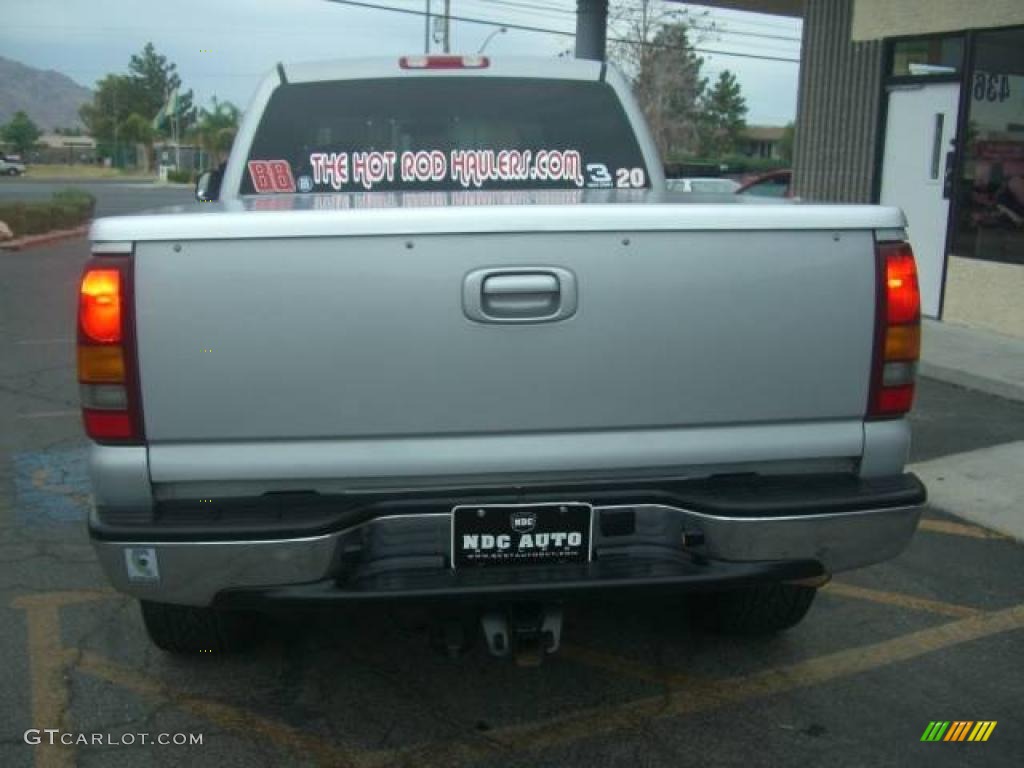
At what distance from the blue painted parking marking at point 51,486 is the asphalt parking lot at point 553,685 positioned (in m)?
0.45

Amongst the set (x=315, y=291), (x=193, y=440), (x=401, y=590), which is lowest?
(x=401, y=590)

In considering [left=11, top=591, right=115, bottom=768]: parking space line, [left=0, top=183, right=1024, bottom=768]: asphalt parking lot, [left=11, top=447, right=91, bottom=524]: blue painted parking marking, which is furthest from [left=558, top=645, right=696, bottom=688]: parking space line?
[left=11, top=447, right=91, bottom=524]: blue painted parking marking

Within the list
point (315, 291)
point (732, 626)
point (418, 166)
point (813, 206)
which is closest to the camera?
point (315, 291)

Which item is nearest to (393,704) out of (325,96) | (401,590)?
(401,590)

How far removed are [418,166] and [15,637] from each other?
231 centimetres

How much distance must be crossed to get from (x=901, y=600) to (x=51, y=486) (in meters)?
4.22

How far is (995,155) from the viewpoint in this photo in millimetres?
9805

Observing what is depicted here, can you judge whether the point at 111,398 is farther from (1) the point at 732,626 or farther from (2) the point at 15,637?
(1) the point at 732,626

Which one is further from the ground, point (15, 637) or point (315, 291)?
point (315, 291)

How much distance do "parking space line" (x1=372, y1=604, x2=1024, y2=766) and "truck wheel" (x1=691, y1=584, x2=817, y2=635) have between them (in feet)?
0.56

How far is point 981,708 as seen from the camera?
339cm

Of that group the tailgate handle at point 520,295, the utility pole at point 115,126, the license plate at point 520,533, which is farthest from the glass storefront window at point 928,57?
the utility pole at point 115,126

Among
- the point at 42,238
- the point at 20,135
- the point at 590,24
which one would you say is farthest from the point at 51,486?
the point at 20,135

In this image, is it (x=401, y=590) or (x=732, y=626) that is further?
(x=732, y=626)
